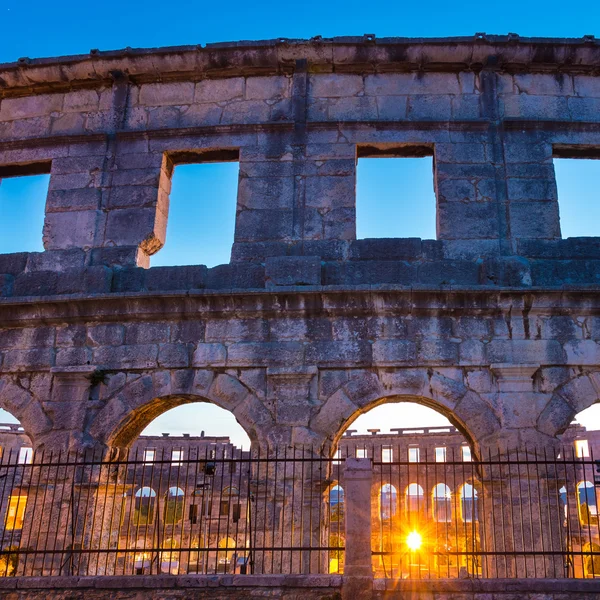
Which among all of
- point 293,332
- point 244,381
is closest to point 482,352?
point 293,332

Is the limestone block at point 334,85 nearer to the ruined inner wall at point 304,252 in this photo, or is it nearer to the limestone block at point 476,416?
the ruined inner wall at point 304,252

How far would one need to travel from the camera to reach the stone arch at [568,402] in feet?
25.7

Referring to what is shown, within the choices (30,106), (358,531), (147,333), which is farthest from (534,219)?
(30,106)

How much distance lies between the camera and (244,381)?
8.33m

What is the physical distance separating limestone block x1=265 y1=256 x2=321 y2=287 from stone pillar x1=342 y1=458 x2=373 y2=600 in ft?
9.18

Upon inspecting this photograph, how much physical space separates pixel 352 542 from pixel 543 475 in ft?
8.75

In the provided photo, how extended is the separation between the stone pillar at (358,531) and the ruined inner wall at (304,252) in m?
1.54

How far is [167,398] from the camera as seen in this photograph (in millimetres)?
8523

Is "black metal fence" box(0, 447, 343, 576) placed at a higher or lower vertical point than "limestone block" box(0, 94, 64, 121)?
lower

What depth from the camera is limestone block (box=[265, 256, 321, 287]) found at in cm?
858

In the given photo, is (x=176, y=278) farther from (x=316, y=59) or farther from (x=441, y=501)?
(x=441, y=501)

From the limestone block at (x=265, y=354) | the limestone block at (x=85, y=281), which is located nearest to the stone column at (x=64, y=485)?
the limestone block at (x=85, y=281)

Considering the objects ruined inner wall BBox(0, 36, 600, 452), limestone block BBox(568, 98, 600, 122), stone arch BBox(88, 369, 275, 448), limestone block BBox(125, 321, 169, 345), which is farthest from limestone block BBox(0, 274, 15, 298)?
limestone block BBox(568, 98, 600, 122)

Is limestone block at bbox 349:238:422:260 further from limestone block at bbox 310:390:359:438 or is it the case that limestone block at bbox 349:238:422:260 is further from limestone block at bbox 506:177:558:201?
limestone block at bbox 310:390:359:438
